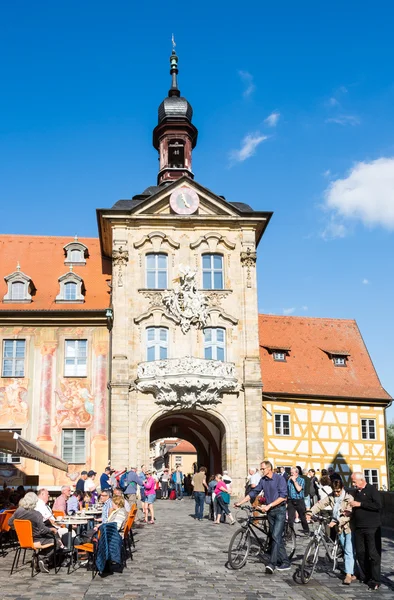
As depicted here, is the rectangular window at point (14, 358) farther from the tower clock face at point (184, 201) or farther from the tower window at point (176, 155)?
the tower window at point (176, 155)

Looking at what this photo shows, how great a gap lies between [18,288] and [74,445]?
24.7 ft

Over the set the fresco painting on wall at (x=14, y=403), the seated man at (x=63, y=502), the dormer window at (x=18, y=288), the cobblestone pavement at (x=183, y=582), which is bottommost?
the cobblestone pavement at (x=183, y=582)

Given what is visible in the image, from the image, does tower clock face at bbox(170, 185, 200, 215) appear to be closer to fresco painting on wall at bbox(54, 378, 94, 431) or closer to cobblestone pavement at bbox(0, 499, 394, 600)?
fresco painting on wall at bbox(54, 378, 94, 431)

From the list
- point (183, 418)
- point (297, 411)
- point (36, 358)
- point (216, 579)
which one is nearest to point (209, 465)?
point (183, 418)

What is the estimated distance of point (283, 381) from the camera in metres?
35.1

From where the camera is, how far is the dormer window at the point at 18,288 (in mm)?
32188

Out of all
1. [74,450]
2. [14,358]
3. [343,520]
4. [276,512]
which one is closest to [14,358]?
[14,358]

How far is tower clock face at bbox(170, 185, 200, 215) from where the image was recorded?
107ft

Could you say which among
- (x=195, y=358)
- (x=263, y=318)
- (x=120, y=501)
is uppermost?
(x=263, y=318)

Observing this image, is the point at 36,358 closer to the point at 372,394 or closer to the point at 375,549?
the point at 372,394

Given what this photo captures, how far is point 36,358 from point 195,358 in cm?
696

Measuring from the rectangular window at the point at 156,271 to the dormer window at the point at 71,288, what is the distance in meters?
3.24

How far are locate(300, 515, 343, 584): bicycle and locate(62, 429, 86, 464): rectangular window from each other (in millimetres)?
18808

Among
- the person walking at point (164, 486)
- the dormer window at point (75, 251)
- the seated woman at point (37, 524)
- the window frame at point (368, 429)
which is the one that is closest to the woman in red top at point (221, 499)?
the seated woman at point (37, 524)
